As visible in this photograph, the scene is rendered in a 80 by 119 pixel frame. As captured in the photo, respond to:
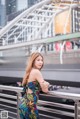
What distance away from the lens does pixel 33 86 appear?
2379 mm

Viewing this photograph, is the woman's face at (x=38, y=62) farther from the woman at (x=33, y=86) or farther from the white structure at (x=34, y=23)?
the white structure at (x=34, y=23)

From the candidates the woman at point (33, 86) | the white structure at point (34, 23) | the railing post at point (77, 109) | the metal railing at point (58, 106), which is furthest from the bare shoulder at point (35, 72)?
the white structure at point (34, 23)

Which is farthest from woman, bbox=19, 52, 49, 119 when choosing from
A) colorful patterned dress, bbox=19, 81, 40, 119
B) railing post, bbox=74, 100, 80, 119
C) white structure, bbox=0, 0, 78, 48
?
white structure, bbox=0, 0, 78, 48

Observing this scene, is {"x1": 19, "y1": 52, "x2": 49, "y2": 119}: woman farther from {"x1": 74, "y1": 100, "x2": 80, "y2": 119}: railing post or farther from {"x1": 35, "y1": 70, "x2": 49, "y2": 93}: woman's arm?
{"x1": 74, "y1": 100, "x2": 80, "y2": 119}: railing post

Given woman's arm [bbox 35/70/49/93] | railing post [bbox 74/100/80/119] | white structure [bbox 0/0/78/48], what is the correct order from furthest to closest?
white structure [bbox 0/0/78/48], woman's arm [bbox 35/70/49/93], railing post [bbox 74/100/80/119]

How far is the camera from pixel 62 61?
1141 centimetres

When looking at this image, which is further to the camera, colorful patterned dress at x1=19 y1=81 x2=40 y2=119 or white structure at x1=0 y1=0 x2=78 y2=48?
white structure at x1=0 y1=0 x2=78 y2=48

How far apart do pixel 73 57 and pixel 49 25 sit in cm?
1294

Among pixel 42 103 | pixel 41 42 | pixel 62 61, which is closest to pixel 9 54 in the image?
pixel 41 42

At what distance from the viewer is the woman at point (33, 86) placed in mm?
2365

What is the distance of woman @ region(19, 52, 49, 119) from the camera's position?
2365 millimetres

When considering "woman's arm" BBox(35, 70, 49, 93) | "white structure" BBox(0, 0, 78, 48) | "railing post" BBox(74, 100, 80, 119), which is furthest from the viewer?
"white structure" BBox(0, 0, 78, 48)

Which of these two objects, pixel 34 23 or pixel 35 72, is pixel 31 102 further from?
pixel 34 23

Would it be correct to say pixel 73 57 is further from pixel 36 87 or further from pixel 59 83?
pixel 36 87
